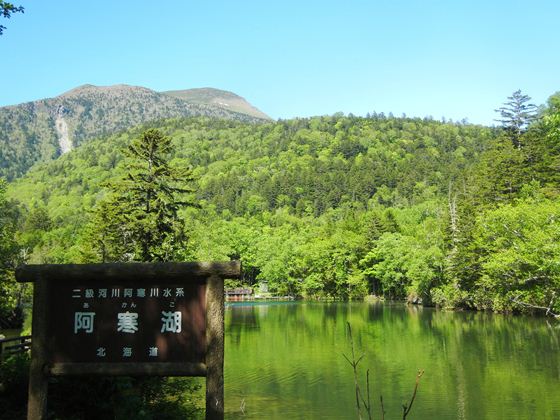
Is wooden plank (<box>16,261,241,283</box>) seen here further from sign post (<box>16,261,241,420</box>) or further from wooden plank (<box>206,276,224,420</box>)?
wooden plank (<box>206,276,224,420</box>)

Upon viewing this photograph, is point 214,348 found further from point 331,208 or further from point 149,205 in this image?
point 331,208

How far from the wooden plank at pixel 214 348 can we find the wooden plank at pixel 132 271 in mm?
174

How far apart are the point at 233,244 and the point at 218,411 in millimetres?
95744

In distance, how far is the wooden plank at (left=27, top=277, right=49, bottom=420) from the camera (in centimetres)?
710

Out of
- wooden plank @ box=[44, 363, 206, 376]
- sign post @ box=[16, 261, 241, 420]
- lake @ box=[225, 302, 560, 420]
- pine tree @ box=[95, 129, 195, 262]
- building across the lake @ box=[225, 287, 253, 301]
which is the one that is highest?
pine tree @ box=[95, 129, 195, 262]

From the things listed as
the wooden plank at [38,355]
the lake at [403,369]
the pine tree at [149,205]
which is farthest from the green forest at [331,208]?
the wooden plank at [38,355]

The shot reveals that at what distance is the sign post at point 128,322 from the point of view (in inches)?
275

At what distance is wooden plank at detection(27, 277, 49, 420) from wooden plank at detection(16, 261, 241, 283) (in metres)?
0.17

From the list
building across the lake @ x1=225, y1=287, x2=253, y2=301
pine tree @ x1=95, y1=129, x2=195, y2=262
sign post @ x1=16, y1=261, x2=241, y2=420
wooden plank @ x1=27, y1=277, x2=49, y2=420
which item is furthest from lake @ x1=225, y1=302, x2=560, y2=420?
building across the lake @ x1=225, y1=287, x2=253, y2=301

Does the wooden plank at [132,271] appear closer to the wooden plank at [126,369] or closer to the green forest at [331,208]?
the wooden plank at [126,369]

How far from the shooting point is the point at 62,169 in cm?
17450

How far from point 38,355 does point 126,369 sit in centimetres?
116

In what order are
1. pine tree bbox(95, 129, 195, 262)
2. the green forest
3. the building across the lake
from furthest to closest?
the building across the lake
the green forest
pine tree bbox(95, 129, 195, 262)

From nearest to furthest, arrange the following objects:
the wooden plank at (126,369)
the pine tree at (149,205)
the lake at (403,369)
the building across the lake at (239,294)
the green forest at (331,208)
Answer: the wooden plank at (126,369) < the lake at (403,369) < the pine tree at (149,205) < the green forest at (331,208) < the building across the lake at (239,294)
